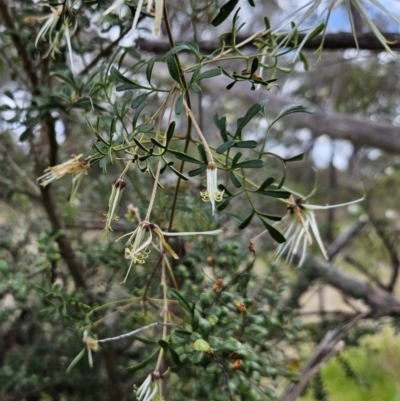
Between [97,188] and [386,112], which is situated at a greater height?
[97,188]

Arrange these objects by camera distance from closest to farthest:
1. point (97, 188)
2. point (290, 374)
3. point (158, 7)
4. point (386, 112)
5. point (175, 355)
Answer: point (158, 7) → point (175, 355) → point (290, 374) → point (97, 188) → point (386, 112)

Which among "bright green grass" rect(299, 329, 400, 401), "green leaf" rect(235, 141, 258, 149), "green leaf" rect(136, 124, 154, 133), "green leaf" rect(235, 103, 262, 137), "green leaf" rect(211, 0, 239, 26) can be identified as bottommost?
"bright green grass" rect(299, 329, 400, 401)

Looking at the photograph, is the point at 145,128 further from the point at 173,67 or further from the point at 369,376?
the point at 369,376

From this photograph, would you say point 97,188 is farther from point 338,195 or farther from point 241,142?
point 338,195

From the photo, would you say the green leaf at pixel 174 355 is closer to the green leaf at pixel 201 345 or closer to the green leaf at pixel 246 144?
the green leaf at pixel 201 345

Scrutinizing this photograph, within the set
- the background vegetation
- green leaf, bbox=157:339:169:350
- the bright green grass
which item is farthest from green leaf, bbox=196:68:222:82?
the bright green grass

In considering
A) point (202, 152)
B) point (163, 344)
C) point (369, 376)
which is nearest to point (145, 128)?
point (202, 152)

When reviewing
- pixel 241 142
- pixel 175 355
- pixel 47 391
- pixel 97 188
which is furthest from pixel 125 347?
pixel 241 142

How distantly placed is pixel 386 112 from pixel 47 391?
1.12 m

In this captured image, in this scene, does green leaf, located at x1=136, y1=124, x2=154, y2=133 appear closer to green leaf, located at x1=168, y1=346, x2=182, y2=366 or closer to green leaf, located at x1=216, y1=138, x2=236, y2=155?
green leaf, located at x1=216, y1=138, x2=236, y2=155

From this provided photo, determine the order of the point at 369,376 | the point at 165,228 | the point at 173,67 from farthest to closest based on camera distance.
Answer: the point at 369,376 → the point at 165,228 → the point at 173,67

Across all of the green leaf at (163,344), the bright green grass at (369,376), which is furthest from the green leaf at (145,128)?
the bright green grass at (369,376)

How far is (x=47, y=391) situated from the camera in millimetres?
676

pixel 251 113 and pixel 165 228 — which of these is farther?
pixel 165 228
